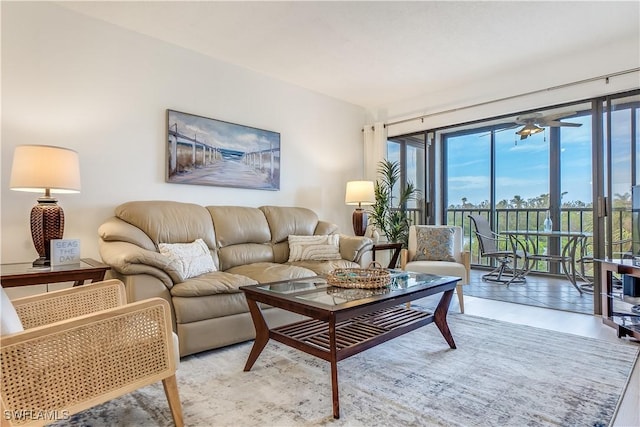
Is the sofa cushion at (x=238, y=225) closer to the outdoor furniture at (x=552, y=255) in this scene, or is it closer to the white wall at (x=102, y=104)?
the white wall at (x=102, y=104)

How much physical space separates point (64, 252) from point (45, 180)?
467 mm

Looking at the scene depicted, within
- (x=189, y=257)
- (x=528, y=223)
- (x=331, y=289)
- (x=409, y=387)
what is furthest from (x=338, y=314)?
(x=528, y=223)

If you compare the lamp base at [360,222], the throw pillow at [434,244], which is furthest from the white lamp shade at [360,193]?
the throw pillow at [434,244]

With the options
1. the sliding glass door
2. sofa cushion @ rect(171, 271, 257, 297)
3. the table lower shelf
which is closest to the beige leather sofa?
sofa cushion @ rect(171, 271, 257, 297)

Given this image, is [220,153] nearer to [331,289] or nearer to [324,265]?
[324,265]

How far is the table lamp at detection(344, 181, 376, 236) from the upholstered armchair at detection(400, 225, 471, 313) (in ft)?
2.27

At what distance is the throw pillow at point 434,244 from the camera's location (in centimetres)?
368

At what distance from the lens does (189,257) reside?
2.64m

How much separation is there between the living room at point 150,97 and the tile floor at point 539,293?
210 centimetres

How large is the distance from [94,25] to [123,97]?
1.88ft

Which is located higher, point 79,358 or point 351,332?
point 79,358

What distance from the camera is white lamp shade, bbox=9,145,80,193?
2.16m

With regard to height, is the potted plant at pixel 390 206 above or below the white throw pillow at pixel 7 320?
above

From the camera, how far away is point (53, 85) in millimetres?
2664
